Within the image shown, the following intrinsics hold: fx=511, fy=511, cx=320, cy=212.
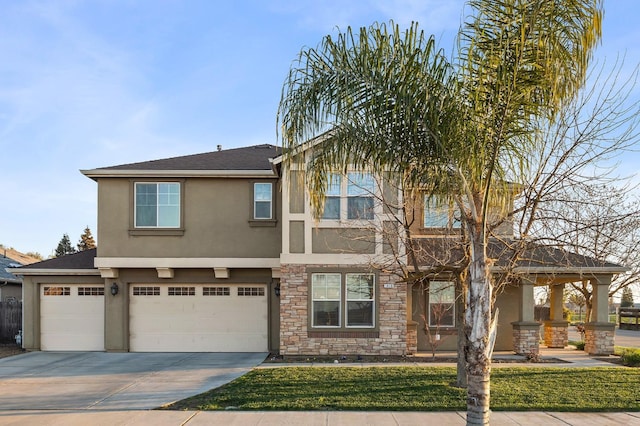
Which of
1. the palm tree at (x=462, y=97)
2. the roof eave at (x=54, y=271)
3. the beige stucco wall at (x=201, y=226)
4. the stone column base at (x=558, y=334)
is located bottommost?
the stone column base at (x=558, y=334)

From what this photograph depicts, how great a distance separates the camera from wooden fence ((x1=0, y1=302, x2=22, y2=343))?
58.9 feet

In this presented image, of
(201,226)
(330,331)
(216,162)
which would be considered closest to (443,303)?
(330,331)

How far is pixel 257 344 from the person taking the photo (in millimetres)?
16016

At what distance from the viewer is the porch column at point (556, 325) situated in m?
17.4

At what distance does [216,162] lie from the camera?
54.5 feet

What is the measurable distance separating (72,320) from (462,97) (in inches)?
581

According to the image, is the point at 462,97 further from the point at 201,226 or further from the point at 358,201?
the point at 201,226

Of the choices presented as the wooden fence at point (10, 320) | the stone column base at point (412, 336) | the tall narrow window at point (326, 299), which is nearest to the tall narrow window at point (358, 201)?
the tall narrow window at point (326, 299)

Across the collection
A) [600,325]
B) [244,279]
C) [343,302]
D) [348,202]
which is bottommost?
[600,325]

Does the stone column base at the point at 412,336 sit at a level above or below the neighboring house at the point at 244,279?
below

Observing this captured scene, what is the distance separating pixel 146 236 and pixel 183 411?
26.2ft

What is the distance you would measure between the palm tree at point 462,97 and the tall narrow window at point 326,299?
328 inches

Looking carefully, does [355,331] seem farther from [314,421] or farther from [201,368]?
[314,421]

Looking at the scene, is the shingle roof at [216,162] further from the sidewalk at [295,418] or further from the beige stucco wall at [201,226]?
the sidewalk at [295,418]
